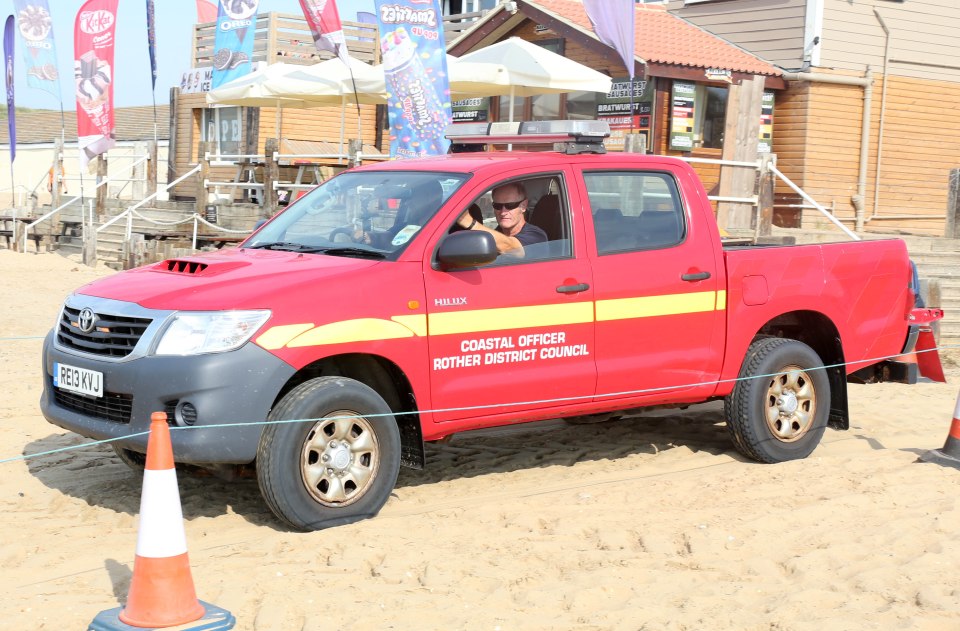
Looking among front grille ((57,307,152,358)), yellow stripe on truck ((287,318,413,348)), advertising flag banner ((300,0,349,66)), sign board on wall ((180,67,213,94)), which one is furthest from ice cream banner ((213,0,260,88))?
yellow stripe on truck ((287,318,413,348))

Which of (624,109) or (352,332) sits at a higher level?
(624,109)

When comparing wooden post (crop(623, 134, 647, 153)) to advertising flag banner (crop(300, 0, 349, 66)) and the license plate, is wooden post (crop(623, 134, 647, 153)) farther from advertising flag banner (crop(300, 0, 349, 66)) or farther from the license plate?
the license plate

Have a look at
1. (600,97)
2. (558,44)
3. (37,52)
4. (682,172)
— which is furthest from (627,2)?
(37,52)

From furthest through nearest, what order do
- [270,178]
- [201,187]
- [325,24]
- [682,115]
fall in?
[201,187], [682,115], [270,178], [325,24]

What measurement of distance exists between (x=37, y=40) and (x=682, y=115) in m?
12.5

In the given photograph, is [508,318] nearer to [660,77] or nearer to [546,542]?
[546,542]

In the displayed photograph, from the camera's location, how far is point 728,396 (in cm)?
725

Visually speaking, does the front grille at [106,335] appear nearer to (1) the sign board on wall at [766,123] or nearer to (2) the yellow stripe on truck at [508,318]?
(2) the yellow stripe on truck at [508,318]

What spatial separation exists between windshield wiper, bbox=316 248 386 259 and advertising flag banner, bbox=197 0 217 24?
24021 millimetres

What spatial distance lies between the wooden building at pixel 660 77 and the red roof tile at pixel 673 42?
0.06 feet

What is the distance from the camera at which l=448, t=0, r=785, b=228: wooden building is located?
19.9 m

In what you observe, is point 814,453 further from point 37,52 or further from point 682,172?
point 37,52

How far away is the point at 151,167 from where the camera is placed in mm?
25156

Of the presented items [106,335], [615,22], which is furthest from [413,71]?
[106,335]
